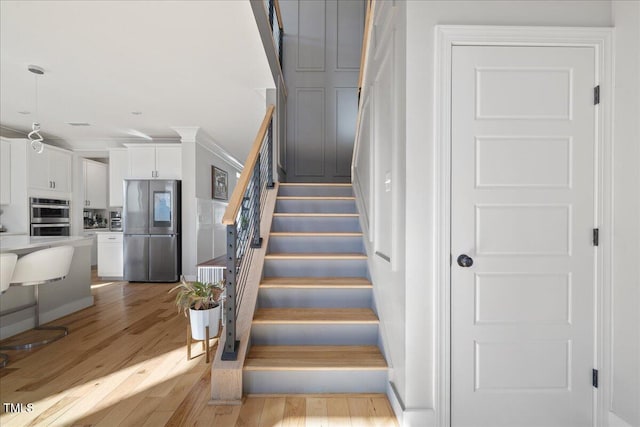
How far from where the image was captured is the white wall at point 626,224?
1.63 m

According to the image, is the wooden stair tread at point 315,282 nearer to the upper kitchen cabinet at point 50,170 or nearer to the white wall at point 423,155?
the white wall at point 423,155

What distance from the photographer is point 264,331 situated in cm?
229

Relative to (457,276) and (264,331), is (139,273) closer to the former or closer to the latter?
(264,331)

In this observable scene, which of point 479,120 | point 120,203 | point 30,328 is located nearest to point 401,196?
point 479,120

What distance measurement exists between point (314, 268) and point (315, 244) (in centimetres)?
33

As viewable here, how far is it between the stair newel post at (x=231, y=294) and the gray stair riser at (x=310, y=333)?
0.26 m

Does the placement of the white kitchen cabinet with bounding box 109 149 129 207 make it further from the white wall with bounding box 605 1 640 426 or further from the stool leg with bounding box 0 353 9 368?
the white wall with bounding box 605 1 640 426

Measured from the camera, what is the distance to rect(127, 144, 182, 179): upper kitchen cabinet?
19.5 feet

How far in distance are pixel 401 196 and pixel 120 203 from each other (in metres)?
6.23

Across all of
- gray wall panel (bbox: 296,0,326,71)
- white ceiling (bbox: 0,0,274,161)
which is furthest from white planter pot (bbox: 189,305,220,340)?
gray wall panel (bbox: 296,0,326,71)

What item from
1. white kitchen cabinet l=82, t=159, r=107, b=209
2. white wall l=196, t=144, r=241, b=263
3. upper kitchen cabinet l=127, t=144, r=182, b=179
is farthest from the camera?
white kitchen cabinet l=82, t=159, r=107, b=209

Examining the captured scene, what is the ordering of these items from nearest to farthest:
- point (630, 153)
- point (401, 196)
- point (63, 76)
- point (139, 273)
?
1. point (630, 153)
2. point (401, 196)
3. point (63, 76)
4. point (139, 273)

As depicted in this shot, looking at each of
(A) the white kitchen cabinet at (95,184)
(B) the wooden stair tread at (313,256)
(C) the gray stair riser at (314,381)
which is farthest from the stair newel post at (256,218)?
(A) the white kitchen cabinet at (95,184)

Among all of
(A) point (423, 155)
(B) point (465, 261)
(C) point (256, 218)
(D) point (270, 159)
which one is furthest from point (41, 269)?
(B) point (465, 261)
